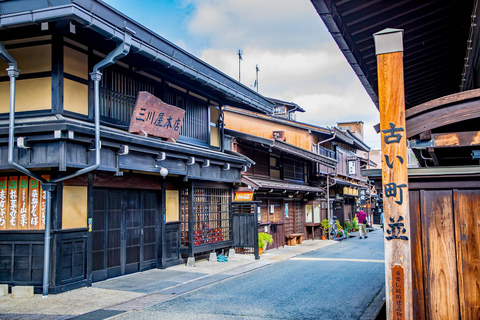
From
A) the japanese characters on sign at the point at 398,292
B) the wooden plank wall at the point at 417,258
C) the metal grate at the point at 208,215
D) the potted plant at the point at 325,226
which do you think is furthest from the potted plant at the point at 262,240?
the japanese characters on sign at the point at 398,292

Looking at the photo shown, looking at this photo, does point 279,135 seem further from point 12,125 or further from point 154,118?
point 12,125

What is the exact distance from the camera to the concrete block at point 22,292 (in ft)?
31.5

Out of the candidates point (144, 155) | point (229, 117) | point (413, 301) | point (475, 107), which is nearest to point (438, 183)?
point (475, 107)

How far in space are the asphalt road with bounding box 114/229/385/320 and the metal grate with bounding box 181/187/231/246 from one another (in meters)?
2.55

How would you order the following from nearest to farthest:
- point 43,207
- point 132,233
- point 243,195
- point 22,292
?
point 22,292 < point 43,207 < point 132,233 < point 243,195

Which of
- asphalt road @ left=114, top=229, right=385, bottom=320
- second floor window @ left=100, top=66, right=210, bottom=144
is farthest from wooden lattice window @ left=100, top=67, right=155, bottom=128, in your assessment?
asphalt road @ left=114, top=229, right=385, bottom=320

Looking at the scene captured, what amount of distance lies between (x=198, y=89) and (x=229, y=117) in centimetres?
779

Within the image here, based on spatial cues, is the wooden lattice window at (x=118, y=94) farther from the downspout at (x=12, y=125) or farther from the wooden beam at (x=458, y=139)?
the wooden beam at (x=458, y=139)

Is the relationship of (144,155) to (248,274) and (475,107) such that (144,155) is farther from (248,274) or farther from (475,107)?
(475,107)

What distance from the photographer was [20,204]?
10172 millimetres

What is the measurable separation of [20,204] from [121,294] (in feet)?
10.9

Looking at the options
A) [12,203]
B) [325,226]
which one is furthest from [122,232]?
[325,226]

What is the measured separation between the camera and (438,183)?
16.6 feet

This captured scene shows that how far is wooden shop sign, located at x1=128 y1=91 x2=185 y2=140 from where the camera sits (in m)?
11.7
